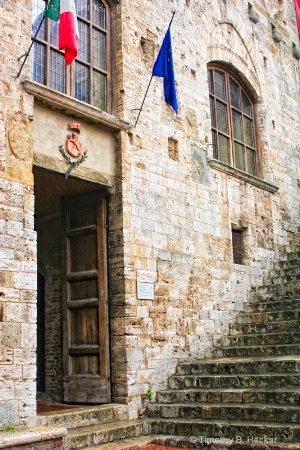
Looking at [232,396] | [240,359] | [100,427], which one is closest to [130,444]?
[100,427]

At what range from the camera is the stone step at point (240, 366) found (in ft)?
24.2

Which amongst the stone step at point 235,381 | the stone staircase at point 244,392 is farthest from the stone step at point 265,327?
the stone step at point 235,381

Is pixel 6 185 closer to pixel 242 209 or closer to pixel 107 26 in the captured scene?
pixel 107 26

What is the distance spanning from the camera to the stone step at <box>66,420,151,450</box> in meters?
6.44

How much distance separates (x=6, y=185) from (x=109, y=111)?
2516mm

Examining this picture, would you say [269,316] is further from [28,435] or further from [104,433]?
[28,435]

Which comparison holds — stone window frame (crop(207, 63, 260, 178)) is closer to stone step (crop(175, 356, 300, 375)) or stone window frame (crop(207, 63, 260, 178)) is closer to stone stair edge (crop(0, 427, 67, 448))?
stone step (crop(175, 356, 300, 375))

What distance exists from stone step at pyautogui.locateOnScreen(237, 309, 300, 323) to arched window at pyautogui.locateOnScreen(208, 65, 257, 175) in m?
2.93

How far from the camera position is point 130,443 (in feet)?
22.2

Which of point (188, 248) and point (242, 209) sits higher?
point (242, 209)

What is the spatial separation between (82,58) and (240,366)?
4806 mm

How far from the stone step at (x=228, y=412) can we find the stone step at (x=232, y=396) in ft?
0.31

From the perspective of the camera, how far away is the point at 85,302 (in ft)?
26.7

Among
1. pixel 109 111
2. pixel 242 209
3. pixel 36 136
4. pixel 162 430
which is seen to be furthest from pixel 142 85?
pixel 162 430
